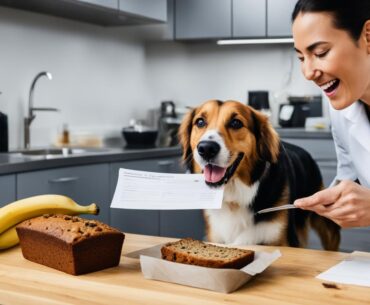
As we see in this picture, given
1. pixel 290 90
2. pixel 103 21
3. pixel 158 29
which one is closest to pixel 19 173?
pixel 103 21

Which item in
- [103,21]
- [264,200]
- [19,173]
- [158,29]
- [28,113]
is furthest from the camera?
[158,29]

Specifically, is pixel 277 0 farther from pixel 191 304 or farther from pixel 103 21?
pixel 191 304

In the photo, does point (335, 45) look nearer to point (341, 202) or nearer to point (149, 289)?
point (341, 202)

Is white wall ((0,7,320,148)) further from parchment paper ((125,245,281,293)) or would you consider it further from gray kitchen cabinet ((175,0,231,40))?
parchment paper ((125,245,281,293))

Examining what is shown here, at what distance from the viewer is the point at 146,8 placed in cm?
360

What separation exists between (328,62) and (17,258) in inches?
32.0

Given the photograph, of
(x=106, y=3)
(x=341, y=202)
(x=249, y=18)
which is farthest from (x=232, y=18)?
(x=341, y=202)

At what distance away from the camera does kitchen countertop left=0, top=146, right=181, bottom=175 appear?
2.40 m

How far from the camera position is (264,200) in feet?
5.45

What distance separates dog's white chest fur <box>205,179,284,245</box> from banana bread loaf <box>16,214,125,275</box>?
49 centimetres

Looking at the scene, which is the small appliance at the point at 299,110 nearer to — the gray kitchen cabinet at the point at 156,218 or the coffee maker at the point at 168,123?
the coffee maker at the point at 168,123

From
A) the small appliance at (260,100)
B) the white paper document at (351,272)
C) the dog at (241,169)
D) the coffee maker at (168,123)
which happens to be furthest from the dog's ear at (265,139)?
the small appliance at (260,100)

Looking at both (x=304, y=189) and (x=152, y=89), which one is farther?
(x=152, y=89)

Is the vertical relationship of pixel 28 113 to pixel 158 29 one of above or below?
below
